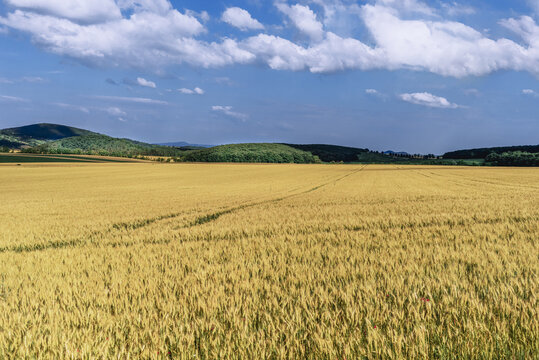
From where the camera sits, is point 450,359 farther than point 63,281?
No

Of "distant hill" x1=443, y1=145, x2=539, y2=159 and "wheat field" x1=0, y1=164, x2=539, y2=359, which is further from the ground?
"distant hill" x1=443, y1=145, x2=539, y2=159

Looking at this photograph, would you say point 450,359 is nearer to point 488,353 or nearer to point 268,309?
point 488,353

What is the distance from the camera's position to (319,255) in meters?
6.00

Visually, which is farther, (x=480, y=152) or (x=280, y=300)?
Result: (x=480, y=152)

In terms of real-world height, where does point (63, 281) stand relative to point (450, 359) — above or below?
below

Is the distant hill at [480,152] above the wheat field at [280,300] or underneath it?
above

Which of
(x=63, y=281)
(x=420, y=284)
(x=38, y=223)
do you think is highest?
(x=420, y=284)

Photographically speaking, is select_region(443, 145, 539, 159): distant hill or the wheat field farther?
select_region(443, 145, 539, 159): distant hill

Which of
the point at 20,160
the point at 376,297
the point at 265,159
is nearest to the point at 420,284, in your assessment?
the point at 376,297

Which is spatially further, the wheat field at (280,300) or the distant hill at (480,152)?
the distant hill at (480,152)

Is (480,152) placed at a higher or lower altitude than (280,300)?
higher

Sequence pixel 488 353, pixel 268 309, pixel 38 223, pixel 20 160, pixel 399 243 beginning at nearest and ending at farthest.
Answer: pixel 488 353
pixel 268 309
pixel 399 243
pixel 38 223
pixel 20 160

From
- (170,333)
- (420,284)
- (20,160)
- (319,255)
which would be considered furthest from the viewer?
(20,160)

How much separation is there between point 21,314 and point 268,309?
2985 mm
